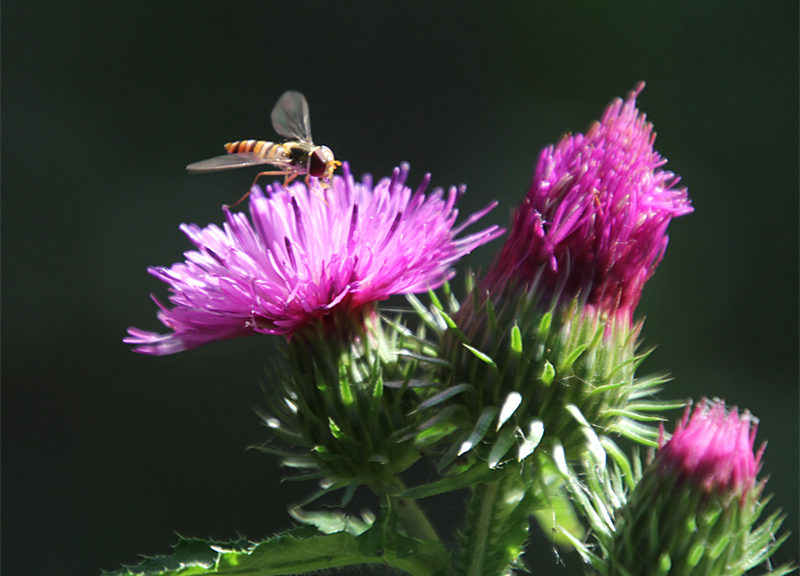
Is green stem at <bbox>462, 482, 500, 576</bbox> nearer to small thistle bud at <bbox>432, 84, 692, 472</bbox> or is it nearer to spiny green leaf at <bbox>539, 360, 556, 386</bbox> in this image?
small thistle bud at <bbox>432, 84, 692, 472</bbox>

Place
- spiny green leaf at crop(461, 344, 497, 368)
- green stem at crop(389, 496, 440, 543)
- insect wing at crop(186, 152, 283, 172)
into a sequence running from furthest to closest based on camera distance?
insect wing at crop(186, 152, 283, 172) < green stem at crop(389, 496, 440, 543) < spiny green leaf at crop(461, 344, 497, 368)

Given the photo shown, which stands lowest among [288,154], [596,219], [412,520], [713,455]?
[412,520]

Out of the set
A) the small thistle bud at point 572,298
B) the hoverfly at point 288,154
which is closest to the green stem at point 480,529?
the small thistle bud at point 572,298

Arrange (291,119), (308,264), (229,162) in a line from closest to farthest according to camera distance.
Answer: (308,264), (229,162), (291,119)

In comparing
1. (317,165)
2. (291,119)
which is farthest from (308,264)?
(291,119)

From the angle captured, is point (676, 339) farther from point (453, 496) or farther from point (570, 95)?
point (453, 496)

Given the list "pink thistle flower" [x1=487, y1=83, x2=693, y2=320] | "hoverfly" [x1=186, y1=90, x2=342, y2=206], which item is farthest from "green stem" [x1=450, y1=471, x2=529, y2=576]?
"hoverfly" [x1=186, y1=90, x2=342, y2=206]

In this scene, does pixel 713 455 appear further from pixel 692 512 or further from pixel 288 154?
pixel 288 154
